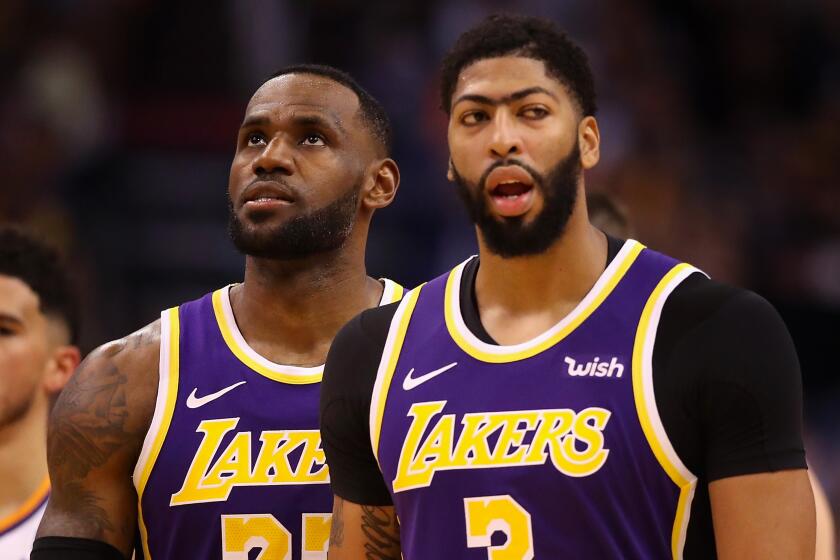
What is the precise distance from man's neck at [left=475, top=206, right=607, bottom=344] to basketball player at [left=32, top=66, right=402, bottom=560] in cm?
88

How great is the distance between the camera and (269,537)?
423cm

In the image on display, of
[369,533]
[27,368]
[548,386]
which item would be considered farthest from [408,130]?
[548,386]

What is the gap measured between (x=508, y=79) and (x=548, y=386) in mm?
748

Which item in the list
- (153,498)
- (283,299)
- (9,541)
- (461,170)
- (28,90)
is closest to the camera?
(461,170)

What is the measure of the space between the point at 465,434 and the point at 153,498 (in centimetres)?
122

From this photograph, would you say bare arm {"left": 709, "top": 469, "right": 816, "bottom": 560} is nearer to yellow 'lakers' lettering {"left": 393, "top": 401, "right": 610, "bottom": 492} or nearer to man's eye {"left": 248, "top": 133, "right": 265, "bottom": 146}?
yellow 'lakers' lettering {"left": 393, "top": 401, "right": 610, "bottom": 492}

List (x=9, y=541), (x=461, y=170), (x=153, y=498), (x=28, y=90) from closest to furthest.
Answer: (x=461, y=170) < (x=153, y=498) < (x=9, y=541) < (x=28, y=90)

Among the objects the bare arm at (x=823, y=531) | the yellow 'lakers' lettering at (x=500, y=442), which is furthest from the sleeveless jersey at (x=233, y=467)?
the bare arm at (x=823, y=531)

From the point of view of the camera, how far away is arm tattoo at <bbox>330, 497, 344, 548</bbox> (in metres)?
3.78

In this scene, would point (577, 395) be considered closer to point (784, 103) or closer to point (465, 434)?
point (465, 434)

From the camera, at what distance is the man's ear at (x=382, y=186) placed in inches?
189

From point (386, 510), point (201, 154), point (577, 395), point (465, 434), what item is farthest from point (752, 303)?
point (201, 154)

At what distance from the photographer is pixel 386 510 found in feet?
12.2

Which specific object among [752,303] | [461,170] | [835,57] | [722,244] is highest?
[835,57]
